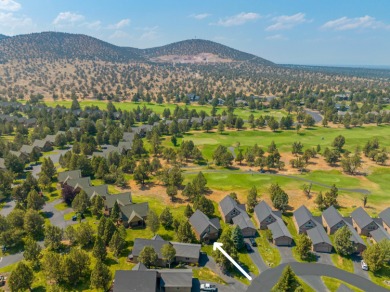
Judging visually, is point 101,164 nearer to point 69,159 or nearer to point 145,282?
point 69,159

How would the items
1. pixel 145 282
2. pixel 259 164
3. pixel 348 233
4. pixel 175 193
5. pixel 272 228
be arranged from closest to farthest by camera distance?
pixel 145 282 < pixel 348 233 < pixel 272 228 < pixel 175 193 < pixel 259 164

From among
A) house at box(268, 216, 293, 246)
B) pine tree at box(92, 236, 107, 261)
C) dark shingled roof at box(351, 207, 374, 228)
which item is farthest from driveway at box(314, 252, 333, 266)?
pine tree at box(92, 236, 107, 261)

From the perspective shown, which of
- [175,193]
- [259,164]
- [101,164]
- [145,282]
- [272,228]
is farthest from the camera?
[259,164]

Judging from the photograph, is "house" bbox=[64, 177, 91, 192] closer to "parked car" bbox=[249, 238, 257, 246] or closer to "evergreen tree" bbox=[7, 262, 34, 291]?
"evergreen tree" bbox=[7, 262, 34, 291]

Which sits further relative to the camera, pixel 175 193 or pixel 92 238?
pixel 175 193

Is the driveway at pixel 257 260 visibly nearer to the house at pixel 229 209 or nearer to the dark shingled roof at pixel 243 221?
the dark shingled roof at pixel 243 221

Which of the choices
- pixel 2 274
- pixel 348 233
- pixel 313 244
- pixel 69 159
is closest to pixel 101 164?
pixel 69 159
